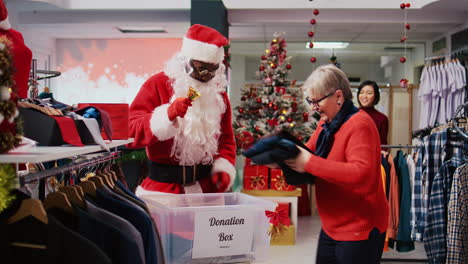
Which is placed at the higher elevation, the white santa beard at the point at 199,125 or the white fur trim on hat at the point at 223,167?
the white santa beard at the point at 199,125

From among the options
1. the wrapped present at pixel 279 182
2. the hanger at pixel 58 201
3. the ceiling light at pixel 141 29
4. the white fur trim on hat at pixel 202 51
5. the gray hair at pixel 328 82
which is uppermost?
the ceiling light at pixel 141 29

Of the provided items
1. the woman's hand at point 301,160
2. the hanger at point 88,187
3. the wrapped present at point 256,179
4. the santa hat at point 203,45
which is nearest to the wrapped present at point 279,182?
the wrapped present at point 256,179

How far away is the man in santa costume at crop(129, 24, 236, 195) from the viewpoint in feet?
8.32

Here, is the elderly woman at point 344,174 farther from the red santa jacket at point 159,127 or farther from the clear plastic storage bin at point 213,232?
the red santa jacket at point 159,127

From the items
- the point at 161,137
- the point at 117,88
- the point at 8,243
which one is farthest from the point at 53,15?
the point at 8,243

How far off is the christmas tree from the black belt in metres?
2.67

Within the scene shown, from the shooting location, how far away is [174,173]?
2547 mm

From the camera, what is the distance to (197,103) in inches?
106

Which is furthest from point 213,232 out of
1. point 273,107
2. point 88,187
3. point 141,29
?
point 141,29

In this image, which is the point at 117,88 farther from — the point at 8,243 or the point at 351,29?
the point at 8,243

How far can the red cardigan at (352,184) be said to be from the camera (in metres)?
1.77

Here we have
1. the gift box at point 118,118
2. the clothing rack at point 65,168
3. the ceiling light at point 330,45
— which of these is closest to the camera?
the clothing rack at point 65,168

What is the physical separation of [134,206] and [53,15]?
591 centimetres

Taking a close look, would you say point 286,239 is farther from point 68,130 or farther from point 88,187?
point 68,130
